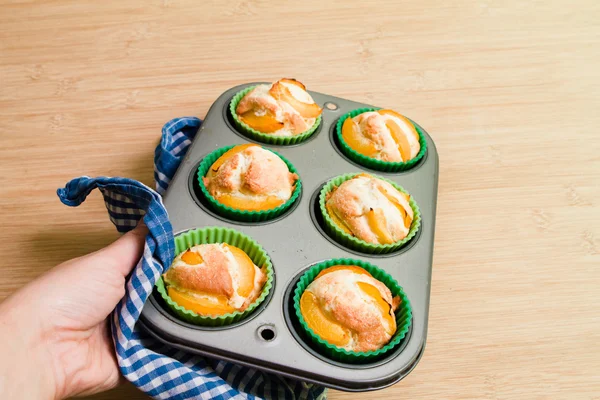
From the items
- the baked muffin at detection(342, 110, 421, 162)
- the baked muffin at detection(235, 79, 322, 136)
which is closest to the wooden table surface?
the baked muffin at detection(342, 110, 421, 162)

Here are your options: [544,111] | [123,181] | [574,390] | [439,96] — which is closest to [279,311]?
[123,181]

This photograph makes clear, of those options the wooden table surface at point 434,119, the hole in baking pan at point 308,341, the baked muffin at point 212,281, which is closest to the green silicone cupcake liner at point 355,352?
the hole in baking pan at point 308,341

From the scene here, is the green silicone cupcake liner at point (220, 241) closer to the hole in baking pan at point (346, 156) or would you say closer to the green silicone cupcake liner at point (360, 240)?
the green silicone cupcake liner at point (360, 240)

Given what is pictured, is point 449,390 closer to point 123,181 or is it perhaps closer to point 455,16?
point 123,181

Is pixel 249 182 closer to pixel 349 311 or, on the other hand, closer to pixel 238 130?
pixel 238 130

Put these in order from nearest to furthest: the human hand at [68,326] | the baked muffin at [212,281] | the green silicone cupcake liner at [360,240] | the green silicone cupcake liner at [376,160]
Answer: the human hand at [68,326], the baked muffin at [212,281], the green silicone cupcake liner at [360,240], the green silicone cupcake liner at [376,160]
